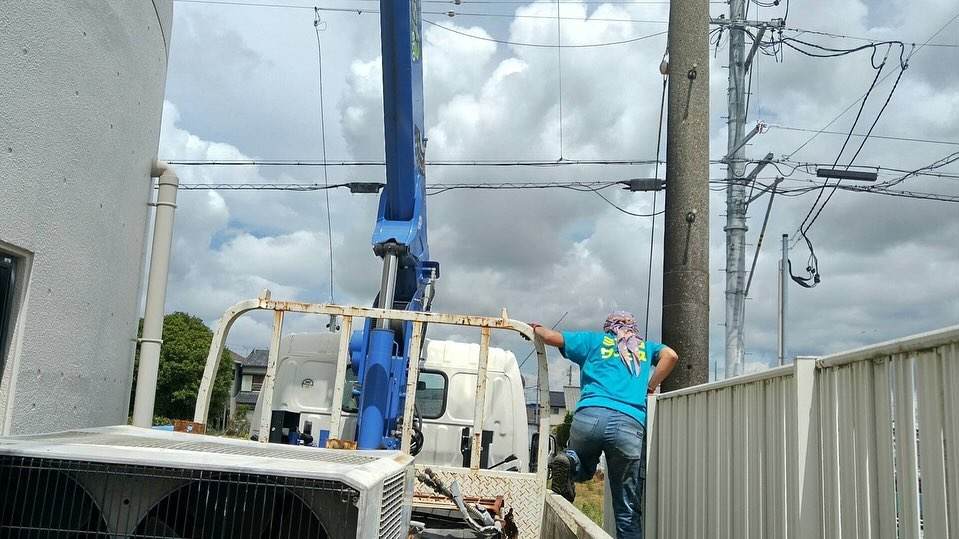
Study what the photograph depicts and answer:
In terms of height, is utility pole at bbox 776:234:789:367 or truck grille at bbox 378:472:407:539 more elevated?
utility pole at bbox 776:234:789:367

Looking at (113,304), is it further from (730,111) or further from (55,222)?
(730,111)

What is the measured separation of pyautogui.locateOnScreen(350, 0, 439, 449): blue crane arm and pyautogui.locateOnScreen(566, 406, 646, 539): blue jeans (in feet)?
4.47

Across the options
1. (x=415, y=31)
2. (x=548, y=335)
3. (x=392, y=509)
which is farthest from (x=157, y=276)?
(x=392, y=509)

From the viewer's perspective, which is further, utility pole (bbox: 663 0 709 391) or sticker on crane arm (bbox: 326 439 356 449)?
utility pole (bbox: 663 0 709 391)

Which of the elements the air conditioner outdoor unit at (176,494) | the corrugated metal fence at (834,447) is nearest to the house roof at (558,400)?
the corrugated metal fence at (834,447)

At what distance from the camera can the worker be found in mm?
5492

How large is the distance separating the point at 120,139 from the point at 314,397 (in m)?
3.55

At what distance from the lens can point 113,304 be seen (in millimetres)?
5859

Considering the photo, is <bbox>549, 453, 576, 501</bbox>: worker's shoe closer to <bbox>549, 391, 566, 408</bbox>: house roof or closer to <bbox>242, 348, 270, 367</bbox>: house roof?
<bbox>549, 391, 566, 408</bbox>: house roof

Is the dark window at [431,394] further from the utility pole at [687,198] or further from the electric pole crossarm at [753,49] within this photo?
the electric pole crossarm at [753,49]

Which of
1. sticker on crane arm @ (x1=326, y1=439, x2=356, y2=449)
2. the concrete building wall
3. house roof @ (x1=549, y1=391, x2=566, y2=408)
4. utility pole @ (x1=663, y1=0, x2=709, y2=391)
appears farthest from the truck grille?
house roof @ (x1=549, y1=391, x2=566, y2=408)

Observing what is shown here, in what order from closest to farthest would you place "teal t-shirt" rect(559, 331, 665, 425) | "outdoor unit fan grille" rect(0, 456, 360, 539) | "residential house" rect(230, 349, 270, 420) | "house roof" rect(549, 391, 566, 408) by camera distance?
1. "outdoor unit fan grille" rect(0, 456, 360, 539)
2. "teal t-shirt" rect(559, 331, 665, 425)
3. "residential house" rect(230, 349, 270, 420)
4. "house roof" rect(549, 391, 566, 408)

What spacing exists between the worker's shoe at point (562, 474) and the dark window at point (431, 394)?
10.1 ft

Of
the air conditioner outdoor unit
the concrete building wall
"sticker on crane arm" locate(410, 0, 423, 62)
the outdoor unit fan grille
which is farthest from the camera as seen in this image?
"sticker on crane arm" locate(410, 0, 423, 62)
